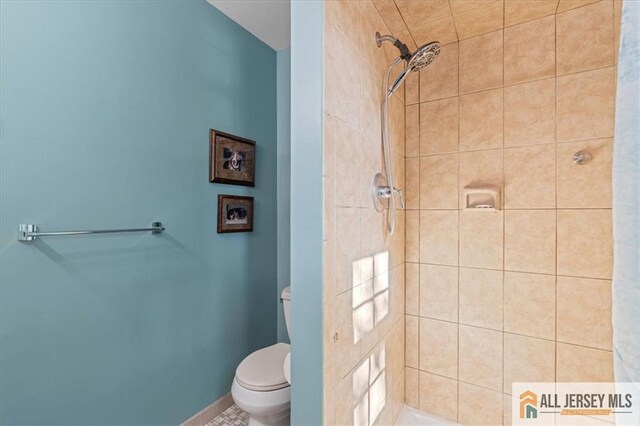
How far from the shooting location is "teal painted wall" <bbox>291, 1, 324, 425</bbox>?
1.01 m

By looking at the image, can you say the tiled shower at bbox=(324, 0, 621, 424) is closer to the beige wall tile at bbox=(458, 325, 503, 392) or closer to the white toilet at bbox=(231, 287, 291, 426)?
the beige wall tile at bbox=(458, 325, 503, 392)

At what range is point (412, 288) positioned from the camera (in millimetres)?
1888

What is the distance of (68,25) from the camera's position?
4.43ft

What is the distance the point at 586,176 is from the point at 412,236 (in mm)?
866

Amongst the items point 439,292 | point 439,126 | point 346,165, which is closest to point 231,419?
point 439,292

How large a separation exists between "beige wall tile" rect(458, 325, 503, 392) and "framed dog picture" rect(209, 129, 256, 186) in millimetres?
1663

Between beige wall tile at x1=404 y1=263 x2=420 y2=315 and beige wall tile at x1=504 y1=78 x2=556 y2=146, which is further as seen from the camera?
beige wall tile at x1=404 y1=263 x2=420 y2=315

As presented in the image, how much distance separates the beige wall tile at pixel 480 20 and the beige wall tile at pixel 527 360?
5.24 ft

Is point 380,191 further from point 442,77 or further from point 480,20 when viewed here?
point 480,20

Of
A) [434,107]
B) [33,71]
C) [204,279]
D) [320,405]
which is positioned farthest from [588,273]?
[33,71]

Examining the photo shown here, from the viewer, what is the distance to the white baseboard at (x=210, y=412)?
1.83 meters

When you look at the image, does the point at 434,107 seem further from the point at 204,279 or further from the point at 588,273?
the point at 204,279

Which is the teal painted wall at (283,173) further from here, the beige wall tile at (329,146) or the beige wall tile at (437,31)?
the beige wall tile at (329,146)

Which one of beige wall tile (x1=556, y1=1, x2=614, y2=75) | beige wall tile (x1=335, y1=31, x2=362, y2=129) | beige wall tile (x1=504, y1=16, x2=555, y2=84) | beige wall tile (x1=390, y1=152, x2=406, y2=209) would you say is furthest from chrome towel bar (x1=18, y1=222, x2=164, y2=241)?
beige wall tile (x1=556, y1=1, x2=614, y2=75)
